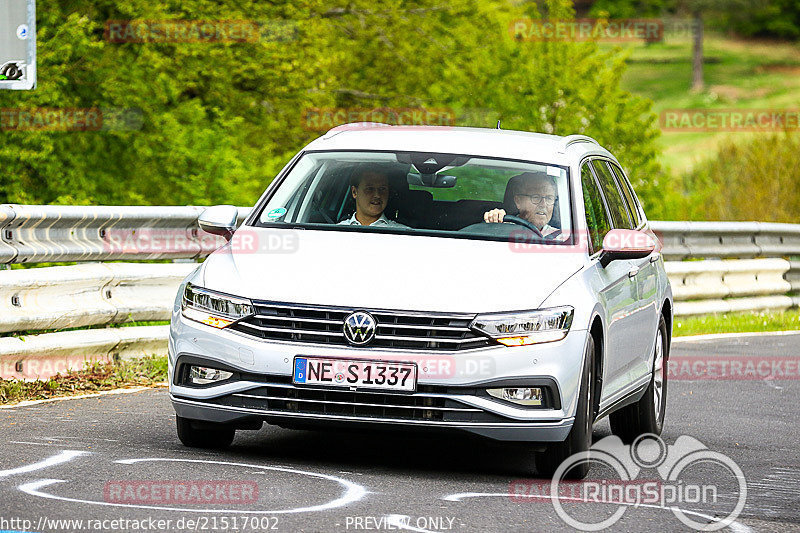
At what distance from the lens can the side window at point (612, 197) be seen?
346 inches

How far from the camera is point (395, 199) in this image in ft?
26.2

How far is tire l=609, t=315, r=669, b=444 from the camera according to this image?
8906 millimetres

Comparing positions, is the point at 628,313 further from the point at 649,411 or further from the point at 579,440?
the point at 579,440

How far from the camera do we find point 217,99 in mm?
27000

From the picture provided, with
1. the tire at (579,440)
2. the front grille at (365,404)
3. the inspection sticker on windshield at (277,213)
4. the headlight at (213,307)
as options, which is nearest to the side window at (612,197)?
the tire at (579,440)

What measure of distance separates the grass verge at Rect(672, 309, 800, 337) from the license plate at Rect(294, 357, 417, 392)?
31.5 feet

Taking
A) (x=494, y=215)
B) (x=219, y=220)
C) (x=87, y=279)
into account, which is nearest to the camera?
(x=494, y=215)

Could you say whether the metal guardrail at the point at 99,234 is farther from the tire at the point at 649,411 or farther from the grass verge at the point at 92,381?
the tire at the point at 649,411

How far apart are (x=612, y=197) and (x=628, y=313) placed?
109cm

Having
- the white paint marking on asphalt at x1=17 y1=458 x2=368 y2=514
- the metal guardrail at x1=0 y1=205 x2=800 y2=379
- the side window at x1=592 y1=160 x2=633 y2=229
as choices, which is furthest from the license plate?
the metal guardrail at x1=0 y1=205 x2=800 y2=379

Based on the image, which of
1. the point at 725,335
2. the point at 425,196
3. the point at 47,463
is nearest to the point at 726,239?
the point at 725,335

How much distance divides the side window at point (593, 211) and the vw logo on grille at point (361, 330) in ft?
4.85

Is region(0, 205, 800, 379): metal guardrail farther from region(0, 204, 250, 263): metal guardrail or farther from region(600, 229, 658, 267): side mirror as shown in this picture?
region(600, 229, 658, 267): side mirror

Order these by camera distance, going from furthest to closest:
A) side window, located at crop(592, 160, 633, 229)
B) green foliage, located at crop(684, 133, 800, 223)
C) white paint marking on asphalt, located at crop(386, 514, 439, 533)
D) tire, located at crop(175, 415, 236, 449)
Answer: green foliage, located at crop(684, 133, 800, 223), side window, located at crop(592, 160, 633, 229), tire, located at crop(175, 415, 236, 449), white paint marking on asphalt, located at crop(386, 514, 439, 533)
